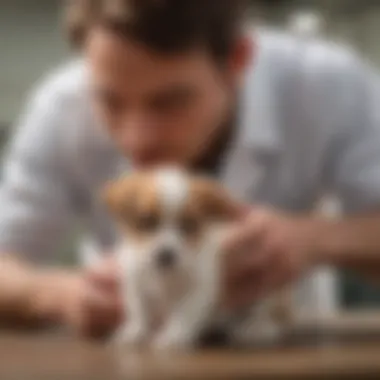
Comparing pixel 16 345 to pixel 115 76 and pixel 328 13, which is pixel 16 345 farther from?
pixel 328 13

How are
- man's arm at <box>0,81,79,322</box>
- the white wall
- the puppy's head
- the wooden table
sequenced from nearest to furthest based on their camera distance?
the wooden table < the puppy's head < man's arm at <box>0,81,79,322</box> < the white wall

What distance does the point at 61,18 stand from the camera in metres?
1.33

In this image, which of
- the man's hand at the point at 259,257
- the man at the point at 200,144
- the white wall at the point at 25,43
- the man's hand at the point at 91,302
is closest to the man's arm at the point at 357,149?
the man at the point at 200,144

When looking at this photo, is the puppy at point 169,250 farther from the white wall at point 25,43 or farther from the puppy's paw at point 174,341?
the white wall at point 25,43

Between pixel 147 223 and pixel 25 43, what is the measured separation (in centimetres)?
81

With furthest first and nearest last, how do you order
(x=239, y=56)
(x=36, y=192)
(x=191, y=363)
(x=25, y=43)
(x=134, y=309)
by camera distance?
1. (x=25, y=43)
2. (x=36, y=192)
3. (x=239, y=56)
4. (x=134, y=309)
5. (x=191, y=363)

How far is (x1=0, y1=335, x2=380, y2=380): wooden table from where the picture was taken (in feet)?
1.68

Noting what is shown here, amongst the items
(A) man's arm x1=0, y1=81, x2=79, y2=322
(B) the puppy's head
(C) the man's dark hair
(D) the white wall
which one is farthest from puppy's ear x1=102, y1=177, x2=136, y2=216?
(D) the white wall

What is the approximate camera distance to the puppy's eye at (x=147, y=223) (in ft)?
2.06

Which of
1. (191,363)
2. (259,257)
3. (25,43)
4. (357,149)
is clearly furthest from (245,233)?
(25,43)

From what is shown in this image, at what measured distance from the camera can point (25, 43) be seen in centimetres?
139

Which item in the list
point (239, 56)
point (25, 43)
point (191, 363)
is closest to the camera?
point (191, 363)

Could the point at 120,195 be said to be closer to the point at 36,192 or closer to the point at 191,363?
the point at 191,363

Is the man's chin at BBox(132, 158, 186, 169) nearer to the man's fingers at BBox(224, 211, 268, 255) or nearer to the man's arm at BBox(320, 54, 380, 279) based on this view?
the man's fingers at BBox(224, 211, 268, 255)
